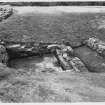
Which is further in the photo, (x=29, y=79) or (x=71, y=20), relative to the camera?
(x=71, y=20)

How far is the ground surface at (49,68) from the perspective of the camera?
20.7 ft

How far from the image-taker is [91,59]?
9.40m

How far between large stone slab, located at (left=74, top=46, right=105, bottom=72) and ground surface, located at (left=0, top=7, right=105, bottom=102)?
0.64 meters

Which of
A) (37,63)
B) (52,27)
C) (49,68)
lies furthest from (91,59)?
(52,27)

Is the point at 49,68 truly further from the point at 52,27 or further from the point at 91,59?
the point at 52,27

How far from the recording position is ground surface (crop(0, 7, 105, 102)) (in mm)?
6303

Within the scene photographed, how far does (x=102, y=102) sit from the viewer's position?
5746 millimetres

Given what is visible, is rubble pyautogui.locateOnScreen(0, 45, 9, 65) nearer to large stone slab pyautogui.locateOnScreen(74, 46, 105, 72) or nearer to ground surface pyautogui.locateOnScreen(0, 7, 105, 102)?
ground surface pyautogui.locateOnScreen(0, 7, 105, 102)

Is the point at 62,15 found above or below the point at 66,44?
above

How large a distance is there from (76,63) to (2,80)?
3.11m

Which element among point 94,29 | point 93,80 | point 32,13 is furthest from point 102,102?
point 32,13

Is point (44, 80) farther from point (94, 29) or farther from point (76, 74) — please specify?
point (94, 29)

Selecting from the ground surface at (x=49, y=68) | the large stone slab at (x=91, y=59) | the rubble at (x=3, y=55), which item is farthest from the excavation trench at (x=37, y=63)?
the large stone slab at (x=91, y=59)

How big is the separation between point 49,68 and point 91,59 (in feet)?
5.95
